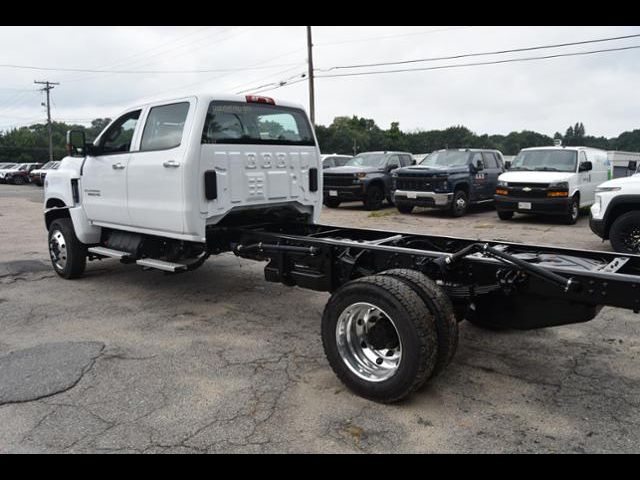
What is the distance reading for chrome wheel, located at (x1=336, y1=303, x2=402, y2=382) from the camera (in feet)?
12.4

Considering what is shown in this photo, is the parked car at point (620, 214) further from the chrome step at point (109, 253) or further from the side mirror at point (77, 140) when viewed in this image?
the side mirror at point (77, 140)

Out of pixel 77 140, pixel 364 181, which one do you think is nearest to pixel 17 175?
pixel 364 181

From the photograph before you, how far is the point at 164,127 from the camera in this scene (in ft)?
18.8

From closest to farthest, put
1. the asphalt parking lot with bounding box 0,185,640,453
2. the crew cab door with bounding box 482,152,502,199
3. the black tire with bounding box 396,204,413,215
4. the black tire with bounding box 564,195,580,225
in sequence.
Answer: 1. the asphalt parking lot with bounding box 0,185,640,453
2. the black tire with bounding box 564,195,580,225
3. the black tire with bounding box 396,204,413,215
4. the crew cab door with bounding box 482,152,502,199

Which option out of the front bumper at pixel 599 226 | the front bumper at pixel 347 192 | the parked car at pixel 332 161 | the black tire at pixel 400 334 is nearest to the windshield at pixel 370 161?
the front bumper at pixel 347 192

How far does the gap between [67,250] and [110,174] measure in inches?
60.6

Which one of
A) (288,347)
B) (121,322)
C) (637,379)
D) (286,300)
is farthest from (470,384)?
(121,322)

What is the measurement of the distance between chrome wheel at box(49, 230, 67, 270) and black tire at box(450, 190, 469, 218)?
10280mm

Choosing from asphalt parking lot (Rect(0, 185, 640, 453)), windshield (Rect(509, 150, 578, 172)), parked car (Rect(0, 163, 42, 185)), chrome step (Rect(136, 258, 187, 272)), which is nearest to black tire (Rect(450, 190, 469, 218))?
windshield (Rect(509, 150, 578, 172))

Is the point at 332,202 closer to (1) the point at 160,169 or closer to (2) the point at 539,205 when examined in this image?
(2) the point at 539,205

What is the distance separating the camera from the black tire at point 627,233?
27.3ft

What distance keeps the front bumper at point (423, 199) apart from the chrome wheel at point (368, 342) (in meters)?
11.0

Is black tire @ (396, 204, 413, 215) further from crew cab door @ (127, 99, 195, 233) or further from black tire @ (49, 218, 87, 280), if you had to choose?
crew cab door @ (127, 99, 195, 233)

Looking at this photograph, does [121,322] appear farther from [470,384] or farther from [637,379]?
[637,379]
